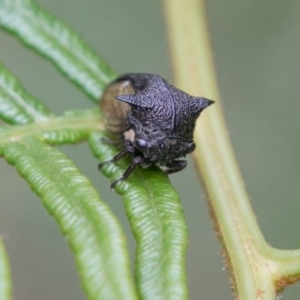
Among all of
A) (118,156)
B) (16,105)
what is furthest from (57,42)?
(118,156)

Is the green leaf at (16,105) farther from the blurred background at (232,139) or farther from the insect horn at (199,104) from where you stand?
the blurred background at (232,139)

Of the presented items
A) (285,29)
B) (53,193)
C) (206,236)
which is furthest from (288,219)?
(53,193)

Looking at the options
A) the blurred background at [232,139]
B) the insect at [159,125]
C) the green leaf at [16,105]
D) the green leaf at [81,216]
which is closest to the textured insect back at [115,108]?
the insect at [159,125]

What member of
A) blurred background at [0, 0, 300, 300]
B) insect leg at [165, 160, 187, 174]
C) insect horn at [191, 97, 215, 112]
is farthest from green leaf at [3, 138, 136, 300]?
blurred background at [0, 0, 300, 300]

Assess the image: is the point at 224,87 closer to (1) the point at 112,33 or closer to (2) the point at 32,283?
(1) the point at 112,33

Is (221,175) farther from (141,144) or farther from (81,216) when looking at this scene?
(81,216)
